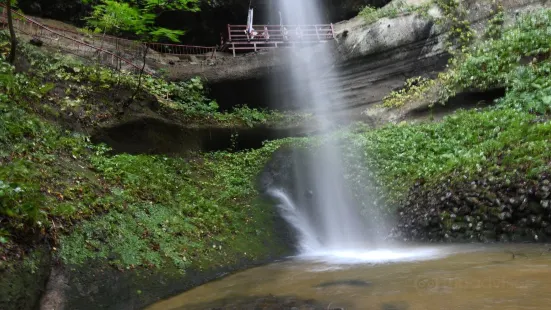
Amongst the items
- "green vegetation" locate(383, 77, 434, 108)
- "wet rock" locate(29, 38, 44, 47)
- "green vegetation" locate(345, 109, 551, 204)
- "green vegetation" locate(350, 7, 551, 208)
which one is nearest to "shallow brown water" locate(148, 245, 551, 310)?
"green vegetation" locate(345, 109, 551, 204)

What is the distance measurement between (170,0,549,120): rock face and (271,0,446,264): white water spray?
618mm

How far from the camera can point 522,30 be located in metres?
14.0

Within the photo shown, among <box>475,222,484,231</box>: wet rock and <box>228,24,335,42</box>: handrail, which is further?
<box>228,24,335,42</box>: handrail

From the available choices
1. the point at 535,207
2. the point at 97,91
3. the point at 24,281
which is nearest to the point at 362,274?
the point at 535,207

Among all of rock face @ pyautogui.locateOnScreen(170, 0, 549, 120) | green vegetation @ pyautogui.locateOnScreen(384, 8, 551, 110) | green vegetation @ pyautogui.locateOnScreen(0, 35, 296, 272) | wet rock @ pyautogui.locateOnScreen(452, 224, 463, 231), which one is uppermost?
rock face @ pyautogui.locateOnScreen(170, 0, 549, 120)

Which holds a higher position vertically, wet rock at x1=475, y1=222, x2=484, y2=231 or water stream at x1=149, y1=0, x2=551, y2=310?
wet rock at x1=475, y1=222, x2=484, y2=231

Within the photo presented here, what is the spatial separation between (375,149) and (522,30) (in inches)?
277

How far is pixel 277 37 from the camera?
22.8m

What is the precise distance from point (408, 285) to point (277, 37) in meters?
19.5

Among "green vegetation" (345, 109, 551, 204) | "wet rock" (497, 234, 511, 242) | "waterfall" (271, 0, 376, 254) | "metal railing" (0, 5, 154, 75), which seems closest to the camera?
"wet rock" (497, 234, 511, 242)

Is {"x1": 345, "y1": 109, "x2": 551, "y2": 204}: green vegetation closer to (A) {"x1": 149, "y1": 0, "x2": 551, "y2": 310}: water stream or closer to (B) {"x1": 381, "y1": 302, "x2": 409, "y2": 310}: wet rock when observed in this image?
(A) {"x1": 149, "y1": 0, "x2": 551, "y2": 310}: water stream

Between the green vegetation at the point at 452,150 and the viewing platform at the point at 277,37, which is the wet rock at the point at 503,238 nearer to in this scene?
the green vegetation at the point at 452,150

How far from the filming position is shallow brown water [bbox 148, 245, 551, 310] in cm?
439

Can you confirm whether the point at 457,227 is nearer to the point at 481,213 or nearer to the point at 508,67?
the point at 481,213
